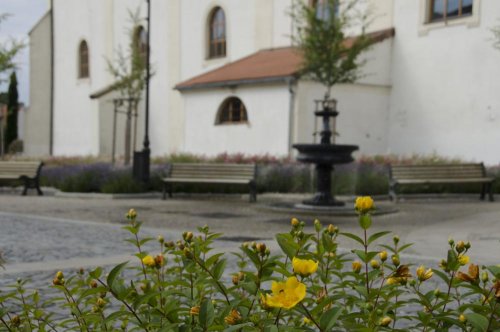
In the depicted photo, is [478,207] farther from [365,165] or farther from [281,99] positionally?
[281,99]

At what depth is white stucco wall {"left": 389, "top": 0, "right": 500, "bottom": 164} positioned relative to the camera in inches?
699

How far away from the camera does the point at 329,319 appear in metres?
1.36

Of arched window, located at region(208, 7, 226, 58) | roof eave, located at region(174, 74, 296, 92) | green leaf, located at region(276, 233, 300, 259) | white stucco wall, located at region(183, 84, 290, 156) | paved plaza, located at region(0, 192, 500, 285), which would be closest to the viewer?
green leaf, located at region(276, 233, 300, 259)

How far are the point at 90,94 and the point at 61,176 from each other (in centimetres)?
1612

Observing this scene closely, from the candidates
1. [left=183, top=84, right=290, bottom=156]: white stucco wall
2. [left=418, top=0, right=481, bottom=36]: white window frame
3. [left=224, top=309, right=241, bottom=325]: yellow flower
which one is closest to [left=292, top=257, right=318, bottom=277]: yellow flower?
[left=224, top=309, right=241, bottom=325]: yellow flower

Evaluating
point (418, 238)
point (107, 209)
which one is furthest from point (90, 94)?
point (418, 238)

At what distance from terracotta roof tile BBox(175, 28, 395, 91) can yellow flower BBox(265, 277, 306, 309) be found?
57.3 ft

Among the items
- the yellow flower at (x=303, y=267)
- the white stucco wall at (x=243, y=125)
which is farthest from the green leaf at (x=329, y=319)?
the white stucco wall at (x=243, y=125)

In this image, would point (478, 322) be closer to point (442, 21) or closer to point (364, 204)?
point (364, 204)

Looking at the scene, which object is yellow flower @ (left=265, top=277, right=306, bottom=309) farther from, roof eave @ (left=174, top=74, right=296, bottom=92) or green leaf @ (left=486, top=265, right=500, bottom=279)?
roof eave @ (left=174, top=74, right=296, bottom=92)

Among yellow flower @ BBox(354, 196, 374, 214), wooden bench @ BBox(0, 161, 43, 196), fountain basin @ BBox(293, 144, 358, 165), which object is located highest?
fountain basin @ BBox(293, 144, 358, 165)

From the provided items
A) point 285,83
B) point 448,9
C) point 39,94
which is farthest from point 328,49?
point 39,94

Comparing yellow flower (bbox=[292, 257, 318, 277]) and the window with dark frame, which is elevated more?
the window with dark frame

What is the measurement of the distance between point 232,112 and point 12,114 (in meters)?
23.9
